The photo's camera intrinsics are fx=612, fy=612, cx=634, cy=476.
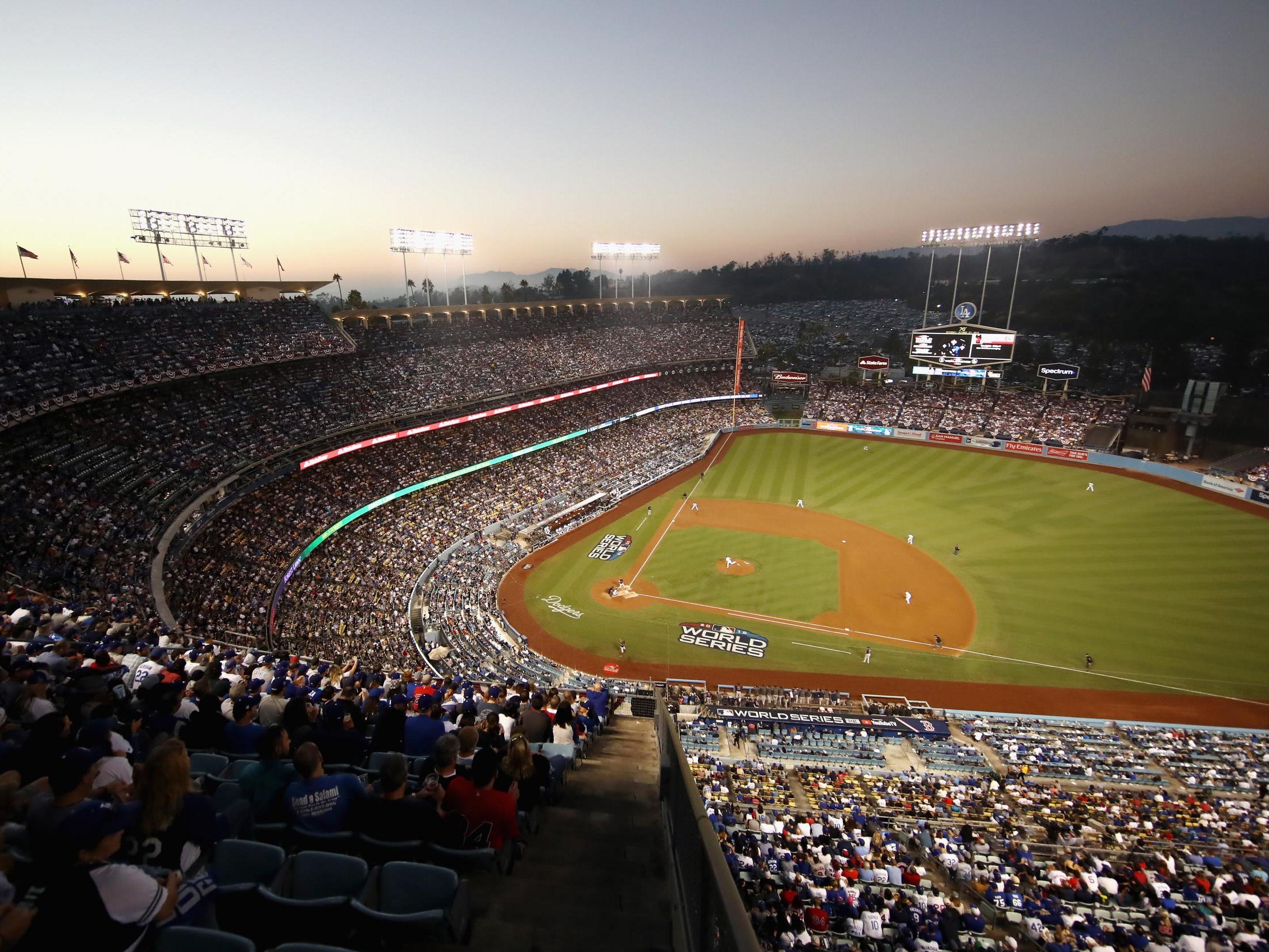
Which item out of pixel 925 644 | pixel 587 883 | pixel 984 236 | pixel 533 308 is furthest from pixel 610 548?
pixel 984 236

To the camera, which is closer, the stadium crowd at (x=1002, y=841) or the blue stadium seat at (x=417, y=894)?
the blue stadium seat at (x=417, y=894)

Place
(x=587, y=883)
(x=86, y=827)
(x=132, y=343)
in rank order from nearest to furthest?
(x=86, y=827) → (x=587, y=883) → (x=132, y=343)

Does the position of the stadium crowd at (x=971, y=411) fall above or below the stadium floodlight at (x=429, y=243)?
below

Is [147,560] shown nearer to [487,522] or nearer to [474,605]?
[474,605]

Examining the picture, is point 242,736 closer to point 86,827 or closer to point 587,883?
point 86,827

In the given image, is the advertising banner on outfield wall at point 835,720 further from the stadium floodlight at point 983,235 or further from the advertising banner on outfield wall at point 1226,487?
the stadium floodlight at point 983,235

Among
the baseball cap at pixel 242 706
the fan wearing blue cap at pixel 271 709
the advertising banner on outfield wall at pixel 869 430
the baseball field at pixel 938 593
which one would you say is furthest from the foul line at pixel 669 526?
the baseball cap at pixel 242 706

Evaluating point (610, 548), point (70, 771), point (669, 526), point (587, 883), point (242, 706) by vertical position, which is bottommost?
point (669, 526)
